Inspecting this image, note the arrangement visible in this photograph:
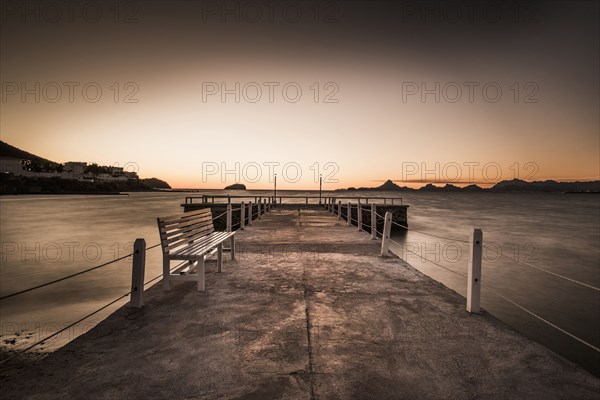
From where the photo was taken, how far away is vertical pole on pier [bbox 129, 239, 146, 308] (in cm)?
433

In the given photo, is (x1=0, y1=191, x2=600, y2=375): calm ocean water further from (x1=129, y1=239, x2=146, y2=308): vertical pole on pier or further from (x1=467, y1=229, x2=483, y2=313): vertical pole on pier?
(x1=129, y1=239, x2=146, y2=308): vertical pole on pier

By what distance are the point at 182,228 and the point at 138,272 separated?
120 centimetres

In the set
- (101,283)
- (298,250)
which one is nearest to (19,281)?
(101,283)

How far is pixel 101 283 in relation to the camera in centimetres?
1564

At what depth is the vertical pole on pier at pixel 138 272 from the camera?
4332mm

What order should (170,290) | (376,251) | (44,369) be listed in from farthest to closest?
(376,251)
(170,290)
(44,369)

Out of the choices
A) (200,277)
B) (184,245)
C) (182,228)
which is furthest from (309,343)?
(182,228)

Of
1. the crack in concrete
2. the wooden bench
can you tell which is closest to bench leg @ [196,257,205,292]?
the wooden bench

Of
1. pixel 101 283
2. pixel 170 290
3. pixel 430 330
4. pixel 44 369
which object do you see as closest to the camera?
pixel 44 369

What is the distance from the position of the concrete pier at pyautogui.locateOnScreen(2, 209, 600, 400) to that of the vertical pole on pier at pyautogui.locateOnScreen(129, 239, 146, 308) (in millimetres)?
131

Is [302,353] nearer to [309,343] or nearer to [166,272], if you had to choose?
[309,343]

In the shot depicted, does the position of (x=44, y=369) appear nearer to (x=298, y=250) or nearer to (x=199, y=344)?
(x=199, y=344)

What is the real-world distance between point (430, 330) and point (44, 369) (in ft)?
12.5

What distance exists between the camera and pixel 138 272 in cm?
437
